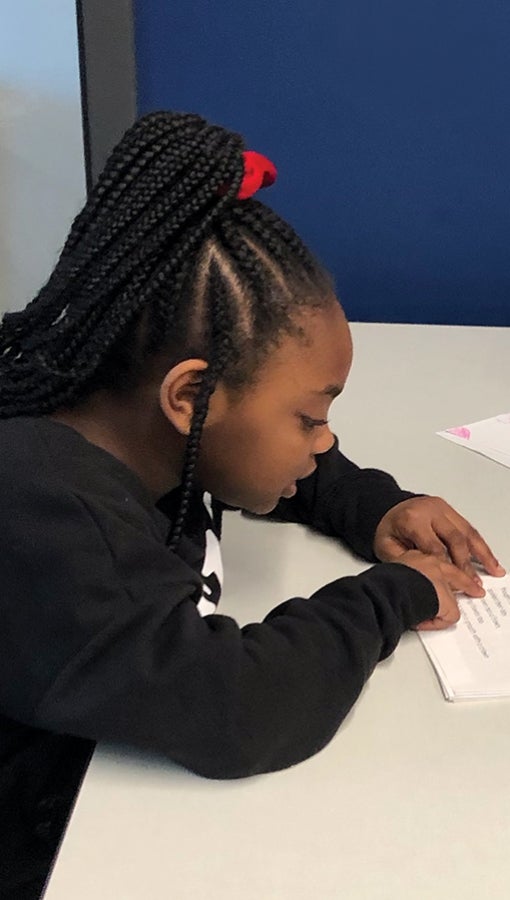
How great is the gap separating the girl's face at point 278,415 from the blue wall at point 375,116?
37.7 inches

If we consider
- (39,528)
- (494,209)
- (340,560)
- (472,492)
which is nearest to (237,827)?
(39,528)

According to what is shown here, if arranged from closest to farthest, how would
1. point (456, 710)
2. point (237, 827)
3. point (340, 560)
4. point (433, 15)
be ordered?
point (237, 827) < point (456, 710) < point (340, 560) < point (433, 15)

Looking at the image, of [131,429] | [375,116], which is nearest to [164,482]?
[131,429]

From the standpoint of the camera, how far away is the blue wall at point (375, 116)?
1547 mm

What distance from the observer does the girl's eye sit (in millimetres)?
729

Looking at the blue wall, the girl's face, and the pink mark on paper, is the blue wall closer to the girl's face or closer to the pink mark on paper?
the pink mark on paper

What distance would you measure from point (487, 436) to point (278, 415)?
463 millimetres

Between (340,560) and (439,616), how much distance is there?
13cm

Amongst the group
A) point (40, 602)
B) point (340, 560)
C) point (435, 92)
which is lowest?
point (340, 560)

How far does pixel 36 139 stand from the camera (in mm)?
1716

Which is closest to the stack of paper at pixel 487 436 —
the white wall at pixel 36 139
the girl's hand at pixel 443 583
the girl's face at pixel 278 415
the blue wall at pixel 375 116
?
the girl's hand at pixel 443 583

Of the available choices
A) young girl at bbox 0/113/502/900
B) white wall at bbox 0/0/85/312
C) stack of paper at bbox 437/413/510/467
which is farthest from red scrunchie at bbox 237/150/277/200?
white wall at bbox 0/0/85/312

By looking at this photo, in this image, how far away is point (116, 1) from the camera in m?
1.57

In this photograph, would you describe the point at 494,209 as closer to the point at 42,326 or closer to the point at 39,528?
the point at 42,326
